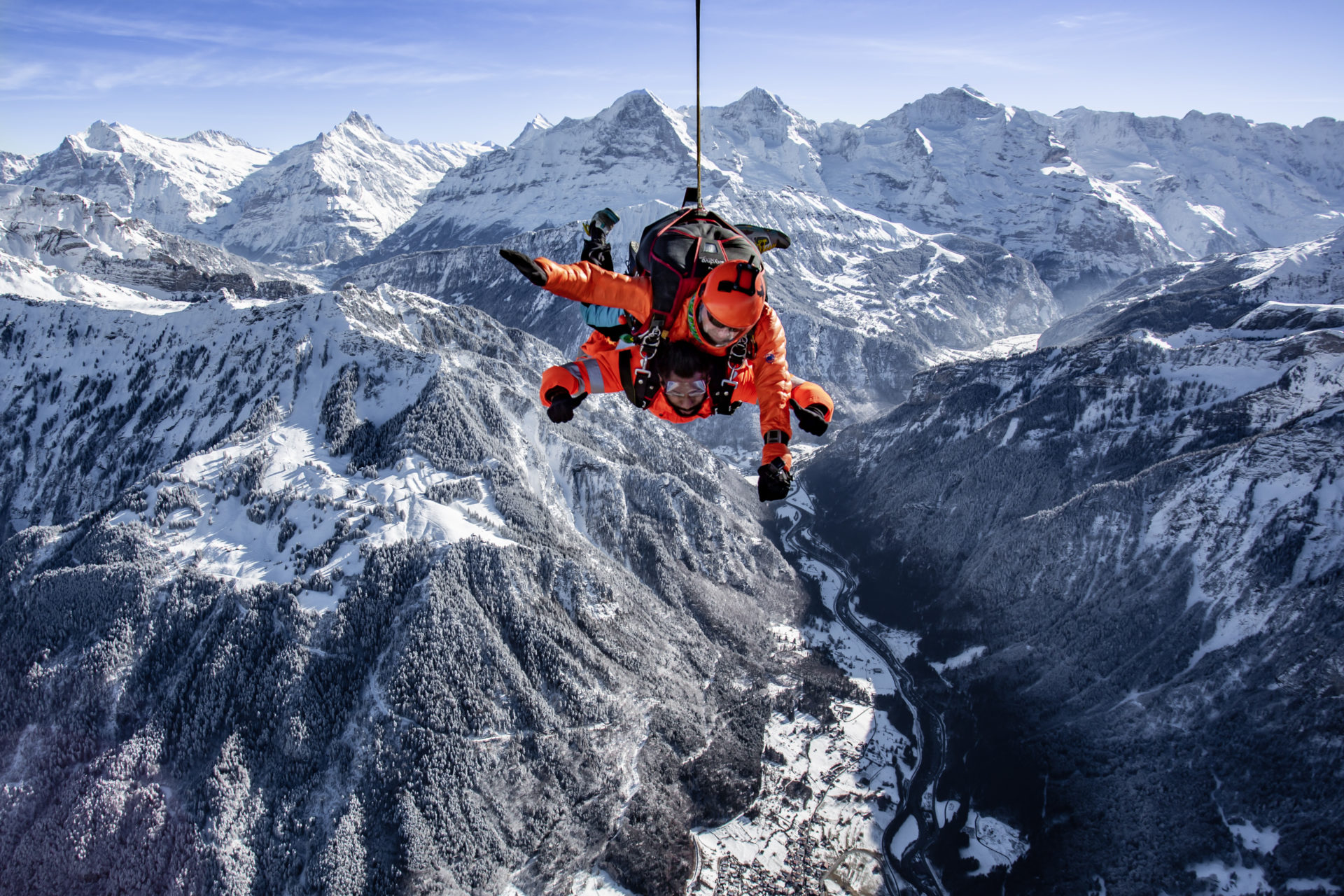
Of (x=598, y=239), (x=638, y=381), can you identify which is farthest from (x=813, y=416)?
(x=598, y=239)

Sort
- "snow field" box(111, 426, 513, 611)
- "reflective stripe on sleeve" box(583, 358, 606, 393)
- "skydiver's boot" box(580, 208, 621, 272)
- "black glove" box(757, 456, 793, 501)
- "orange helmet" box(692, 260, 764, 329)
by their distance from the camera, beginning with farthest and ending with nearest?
1. "snow field" box(111, 426, 513, 611)
2. "reflective stripe on sleeve" box(583, 358, 606, 393)
3. "skydiver's boot" box(580, 208, 621, 272)
4. "black glove" box(757, 456, 793, 501)
5. "orange helmet" box(692, 260, 764, 329)

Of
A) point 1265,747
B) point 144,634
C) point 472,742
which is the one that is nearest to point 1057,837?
point 1265,747

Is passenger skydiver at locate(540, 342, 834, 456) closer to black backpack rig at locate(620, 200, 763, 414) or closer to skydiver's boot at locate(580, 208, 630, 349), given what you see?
black backpack rig at locate(620, 200, 763, 414)

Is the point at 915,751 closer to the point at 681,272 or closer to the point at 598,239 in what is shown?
the point at 681,272

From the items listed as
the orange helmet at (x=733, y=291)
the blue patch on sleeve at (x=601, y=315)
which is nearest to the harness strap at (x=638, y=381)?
the blue patch on sleeve at (x=601, y=315)

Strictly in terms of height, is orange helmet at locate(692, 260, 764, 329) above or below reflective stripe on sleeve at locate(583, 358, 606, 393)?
above

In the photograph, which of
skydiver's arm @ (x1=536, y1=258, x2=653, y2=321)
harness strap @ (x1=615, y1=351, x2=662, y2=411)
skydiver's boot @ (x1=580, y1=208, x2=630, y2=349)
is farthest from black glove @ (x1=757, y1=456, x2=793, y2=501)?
skydiver's boot @ (x1=580, y1=208, x2=630, y2=349)

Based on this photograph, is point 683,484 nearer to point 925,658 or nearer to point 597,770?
point 925,658
